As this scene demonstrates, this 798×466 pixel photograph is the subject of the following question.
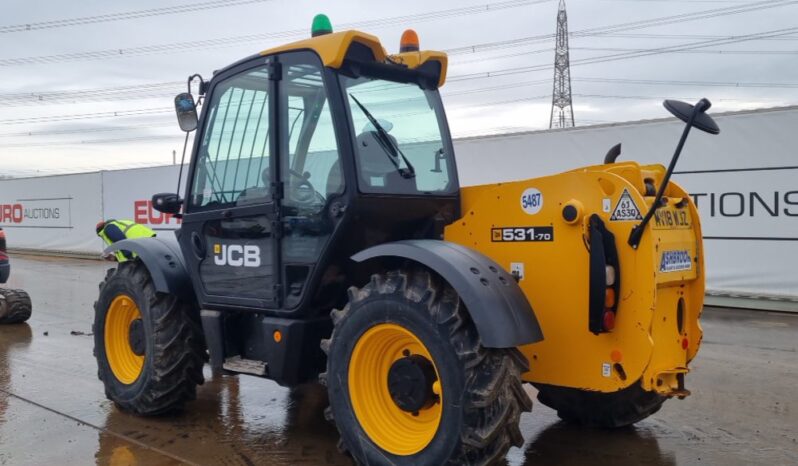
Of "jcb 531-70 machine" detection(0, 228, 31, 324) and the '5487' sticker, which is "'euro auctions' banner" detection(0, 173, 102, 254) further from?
the '5487' sticker

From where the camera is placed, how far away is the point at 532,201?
405 cm

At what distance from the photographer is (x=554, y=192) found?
156 inches

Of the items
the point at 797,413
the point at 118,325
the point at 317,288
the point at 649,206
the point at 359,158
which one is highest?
the point at 359,158

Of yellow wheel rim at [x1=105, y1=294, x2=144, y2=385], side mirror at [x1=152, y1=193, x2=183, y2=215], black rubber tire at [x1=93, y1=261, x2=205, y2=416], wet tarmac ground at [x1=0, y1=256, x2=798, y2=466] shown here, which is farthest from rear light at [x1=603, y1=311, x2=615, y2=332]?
yellow wheel rim at [x1=105, y1=294, x2=144, y2=385]

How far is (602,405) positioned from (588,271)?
4.88ft

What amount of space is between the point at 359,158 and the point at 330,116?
32 cm

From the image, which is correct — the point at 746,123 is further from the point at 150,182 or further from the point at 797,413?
the point at 150,182

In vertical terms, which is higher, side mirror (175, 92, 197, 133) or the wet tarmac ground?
side mirror (175, 92, 197, 133)

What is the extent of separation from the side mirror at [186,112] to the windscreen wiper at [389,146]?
4.42 ft

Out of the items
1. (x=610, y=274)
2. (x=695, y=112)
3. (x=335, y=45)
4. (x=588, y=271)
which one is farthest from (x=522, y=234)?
(x=335, y=45)

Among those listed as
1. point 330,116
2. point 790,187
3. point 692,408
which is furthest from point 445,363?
point 790,187

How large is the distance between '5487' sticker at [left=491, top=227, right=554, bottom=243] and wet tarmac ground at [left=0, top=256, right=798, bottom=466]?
55.1 inches

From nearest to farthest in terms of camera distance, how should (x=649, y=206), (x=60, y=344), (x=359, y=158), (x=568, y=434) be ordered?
1. (x=649, y=206)
2. (x=359, y=158)
3. (x=568, y=434)
4. (x=60, y=344)

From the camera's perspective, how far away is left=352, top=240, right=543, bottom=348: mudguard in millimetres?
3438
